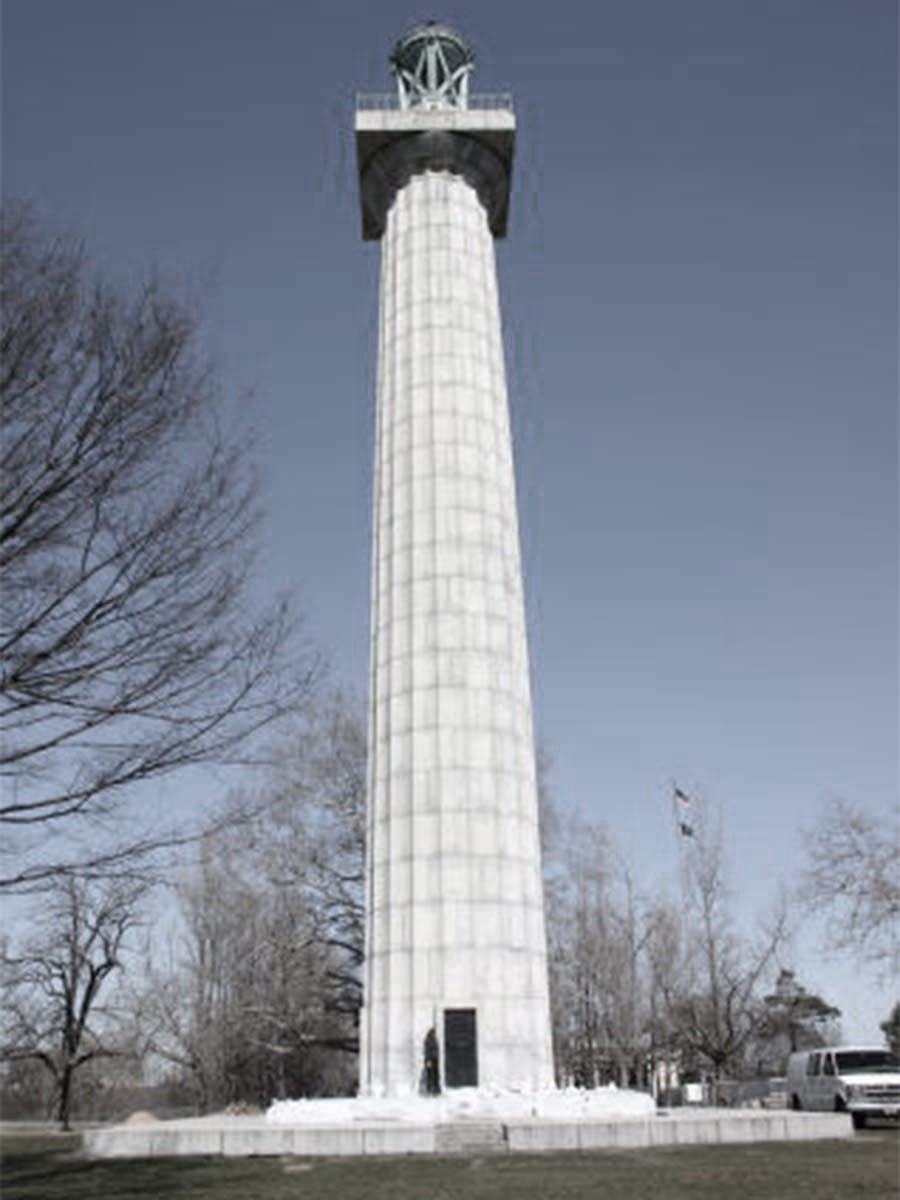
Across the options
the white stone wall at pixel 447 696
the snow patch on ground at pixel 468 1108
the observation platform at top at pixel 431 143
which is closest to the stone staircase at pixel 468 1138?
the snow patch on ground at pixel 468 1108

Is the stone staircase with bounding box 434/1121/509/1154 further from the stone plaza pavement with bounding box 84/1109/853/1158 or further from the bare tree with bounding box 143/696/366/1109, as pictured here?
the bare tree with bounding box 143/696/366/1109

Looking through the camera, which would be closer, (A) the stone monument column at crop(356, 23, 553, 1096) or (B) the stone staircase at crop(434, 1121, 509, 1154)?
(B) the stone staircase at crop(434, 1121, 509, 1154)

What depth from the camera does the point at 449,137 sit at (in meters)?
32.3

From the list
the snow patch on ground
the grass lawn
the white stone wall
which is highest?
the white stone wall

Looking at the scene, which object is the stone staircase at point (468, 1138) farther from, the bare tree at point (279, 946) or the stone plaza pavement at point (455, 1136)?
the bare tree at point (279, 946)

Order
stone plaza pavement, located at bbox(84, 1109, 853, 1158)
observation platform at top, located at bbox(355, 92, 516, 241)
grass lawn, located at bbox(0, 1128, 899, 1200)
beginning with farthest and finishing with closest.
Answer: observation platform at top, located at bbox(355, 92, 516, 241)
stone plaza pavement, located at bbox(84, 1109, 853, 1158)
grass lawn, located at bbox(0, 1128, 899, 1200)

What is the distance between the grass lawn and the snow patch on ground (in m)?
3.76

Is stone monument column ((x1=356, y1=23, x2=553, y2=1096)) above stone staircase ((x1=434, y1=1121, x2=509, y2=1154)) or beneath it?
above

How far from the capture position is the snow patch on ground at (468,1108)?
2052cm

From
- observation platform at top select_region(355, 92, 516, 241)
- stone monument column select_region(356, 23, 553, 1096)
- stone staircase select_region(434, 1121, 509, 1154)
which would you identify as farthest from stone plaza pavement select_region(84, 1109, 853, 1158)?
observation platform at top select_region(355, 92, 516, 241)

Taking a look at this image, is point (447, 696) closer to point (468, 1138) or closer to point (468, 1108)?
point (468, 1108)

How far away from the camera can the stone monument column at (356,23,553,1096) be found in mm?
23172

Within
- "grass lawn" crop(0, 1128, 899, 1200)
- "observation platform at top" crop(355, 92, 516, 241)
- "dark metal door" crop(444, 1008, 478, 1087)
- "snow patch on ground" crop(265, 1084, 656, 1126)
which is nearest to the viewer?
"grass lawn" crop(0, 1128, 899, 1200)

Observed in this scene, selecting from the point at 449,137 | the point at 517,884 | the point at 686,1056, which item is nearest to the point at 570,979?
→ the point at 686,1056
